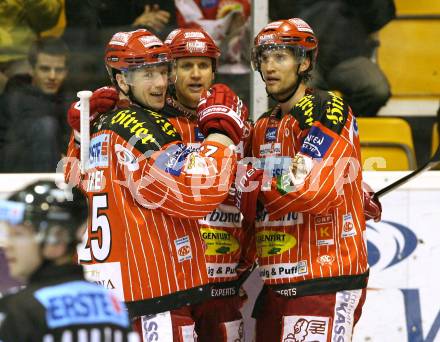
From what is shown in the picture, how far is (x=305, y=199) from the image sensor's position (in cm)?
417

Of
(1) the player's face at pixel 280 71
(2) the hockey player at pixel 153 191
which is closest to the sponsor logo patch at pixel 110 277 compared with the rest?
(2) the hockey player at pixel 153 191

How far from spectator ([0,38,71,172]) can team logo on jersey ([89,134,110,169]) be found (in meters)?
1.13

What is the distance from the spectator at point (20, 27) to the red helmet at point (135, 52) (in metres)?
1.32

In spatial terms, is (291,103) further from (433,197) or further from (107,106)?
(433,197)

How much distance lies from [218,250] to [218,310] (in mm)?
245

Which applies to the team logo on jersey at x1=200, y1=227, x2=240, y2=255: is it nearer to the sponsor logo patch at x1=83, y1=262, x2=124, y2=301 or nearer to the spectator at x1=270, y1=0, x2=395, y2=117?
the sponsor logo patch at x1=83, y1=262, x2=124, y2=301

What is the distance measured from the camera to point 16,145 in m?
5.32

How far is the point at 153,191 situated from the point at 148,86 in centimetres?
43

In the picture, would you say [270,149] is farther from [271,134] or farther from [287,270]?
[287,270]

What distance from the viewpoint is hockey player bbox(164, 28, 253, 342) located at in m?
4.62

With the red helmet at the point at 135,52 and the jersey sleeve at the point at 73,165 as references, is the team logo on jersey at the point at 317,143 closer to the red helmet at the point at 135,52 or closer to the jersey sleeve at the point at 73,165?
the red helmet at the point at 135,52

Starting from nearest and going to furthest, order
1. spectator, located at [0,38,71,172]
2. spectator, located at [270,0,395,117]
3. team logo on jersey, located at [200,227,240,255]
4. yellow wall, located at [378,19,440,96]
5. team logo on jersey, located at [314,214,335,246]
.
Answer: team logo on jersey, located at [314,214,335,246], team logo on jersey, located at [200,227,240,255], spectator, located at [0,38,71,172], spectator, located at [270,0,395,117], yellow wall, located at [378,19,440,96]

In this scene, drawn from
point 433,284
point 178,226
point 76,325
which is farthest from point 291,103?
point 76,325

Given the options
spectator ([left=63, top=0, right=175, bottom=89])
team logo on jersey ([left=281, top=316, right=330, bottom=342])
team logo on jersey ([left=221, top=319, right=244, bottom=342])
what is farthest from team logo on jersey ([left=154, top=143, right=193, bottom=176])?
spectator ([left=63, top=0, right=175, bottom=89])
